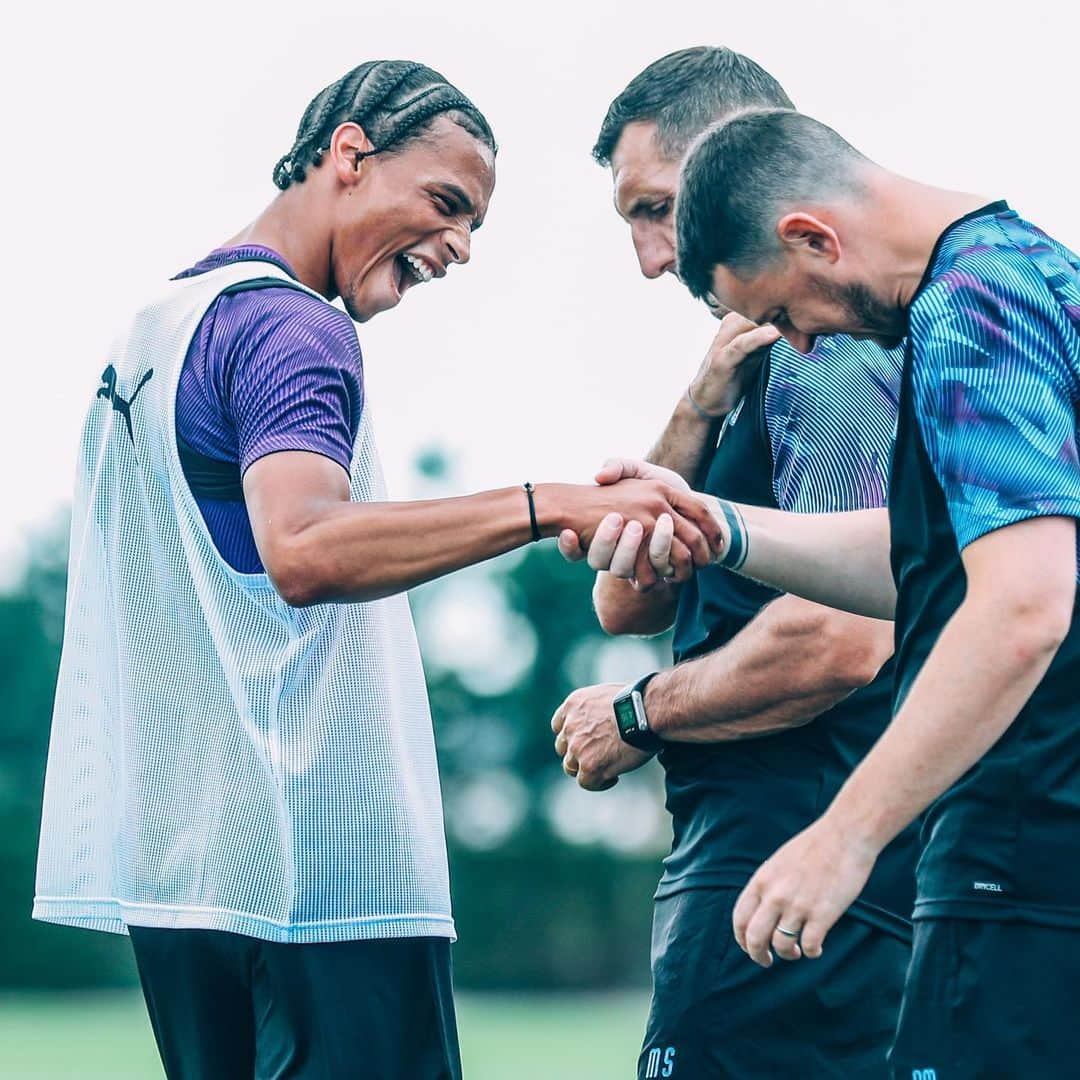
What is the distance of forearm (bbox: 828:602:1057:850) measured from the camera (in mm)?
2582

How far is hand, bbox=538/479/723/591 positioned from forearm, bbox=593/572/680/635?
28 cm

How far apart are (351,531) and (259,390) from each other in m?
0.36

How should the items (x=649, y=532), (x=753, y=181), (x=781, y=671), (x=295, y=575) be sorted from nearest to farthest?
(x=753, y=181), (x=295, y=575), (x=781, y=671), (x=649, y=532)

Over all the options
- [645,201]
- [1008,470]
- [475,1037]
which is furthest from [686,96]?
[475,1037]

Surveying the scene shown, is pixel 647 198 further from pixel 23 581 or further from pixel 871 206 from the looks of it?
pixel 23 581

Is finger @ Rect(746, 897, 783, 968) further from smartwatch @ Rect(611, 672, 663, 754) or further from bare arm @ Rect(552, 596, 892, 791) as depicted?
smartwatch @ Rect(611, 672, 663, 754)

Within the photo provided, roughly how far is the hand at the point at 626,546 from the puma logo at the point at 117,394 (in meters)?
0.99

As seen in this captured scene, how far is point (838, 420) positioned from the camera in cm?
379

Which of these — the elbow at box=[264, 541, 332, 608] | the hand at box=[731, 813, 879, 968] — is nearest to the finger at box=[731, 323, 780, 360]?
the elbow at box=[264, 541, 332, 608]

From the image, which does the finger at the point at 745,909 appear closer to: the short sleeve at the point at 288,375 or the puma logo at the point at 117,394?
the short sleeve at the point at 288,375

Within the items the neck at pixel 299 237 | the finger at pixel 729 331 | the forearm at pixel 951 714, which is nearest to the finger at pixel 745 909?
the forearm at pixel 951 714

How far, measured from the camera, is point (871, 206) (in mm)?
3018

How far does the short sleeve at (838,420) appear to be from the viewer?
377 cm

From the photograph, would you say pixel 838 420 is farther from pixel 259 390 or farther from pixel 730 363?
pixel 259 390
